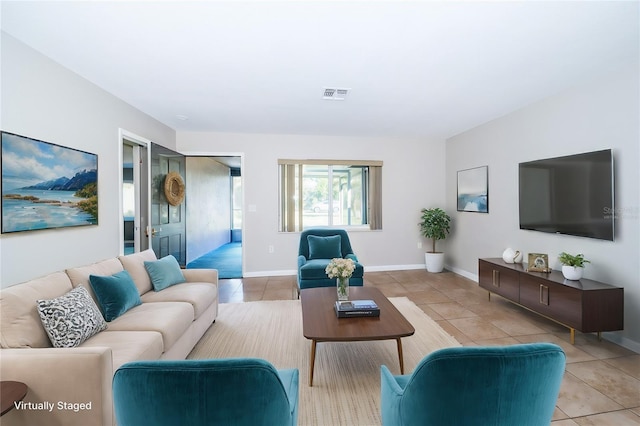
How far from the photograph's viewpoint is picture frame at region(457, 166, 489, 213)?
464cm

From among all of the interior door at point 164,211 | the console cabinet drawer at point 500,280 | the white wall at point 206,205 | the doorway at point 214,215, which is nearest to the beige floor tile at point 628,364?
the console cabinet drawer at point 500,280

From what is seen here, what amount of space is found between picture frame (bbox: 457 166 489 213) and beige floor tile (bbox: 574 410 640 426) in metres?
3.12

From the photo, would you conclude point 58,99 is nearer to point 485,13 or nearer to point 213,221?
point 485,13

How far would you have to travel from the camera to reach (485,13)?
1.95 metres

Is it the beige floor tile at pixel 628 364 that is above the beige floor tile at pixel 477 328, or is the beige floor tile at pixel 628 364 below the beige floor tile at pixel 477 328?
below

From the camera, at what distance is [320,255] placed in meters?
4.32

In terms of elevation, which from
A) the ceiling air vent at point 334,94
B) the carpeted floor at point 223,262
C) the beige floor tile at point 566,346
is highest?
the ceiling air vent at point 334,94

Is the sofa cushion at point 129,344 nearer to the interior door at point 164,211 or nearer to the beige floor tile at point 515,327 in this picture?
the interior door at point 164,211

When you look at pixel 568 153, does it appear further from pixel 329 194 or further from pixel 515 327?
pixel 329 194

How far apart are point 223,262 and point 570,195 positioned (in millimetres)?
6168

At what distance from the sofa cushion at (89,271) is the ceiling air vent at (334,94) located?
268cm

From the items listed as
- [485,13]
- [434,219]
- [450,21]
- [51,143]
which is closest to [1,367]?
[51,143]

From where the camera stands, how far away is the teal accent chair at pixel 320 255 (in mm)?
3797

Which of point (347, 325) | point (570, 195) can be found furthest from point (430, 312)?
point (570, 195)
